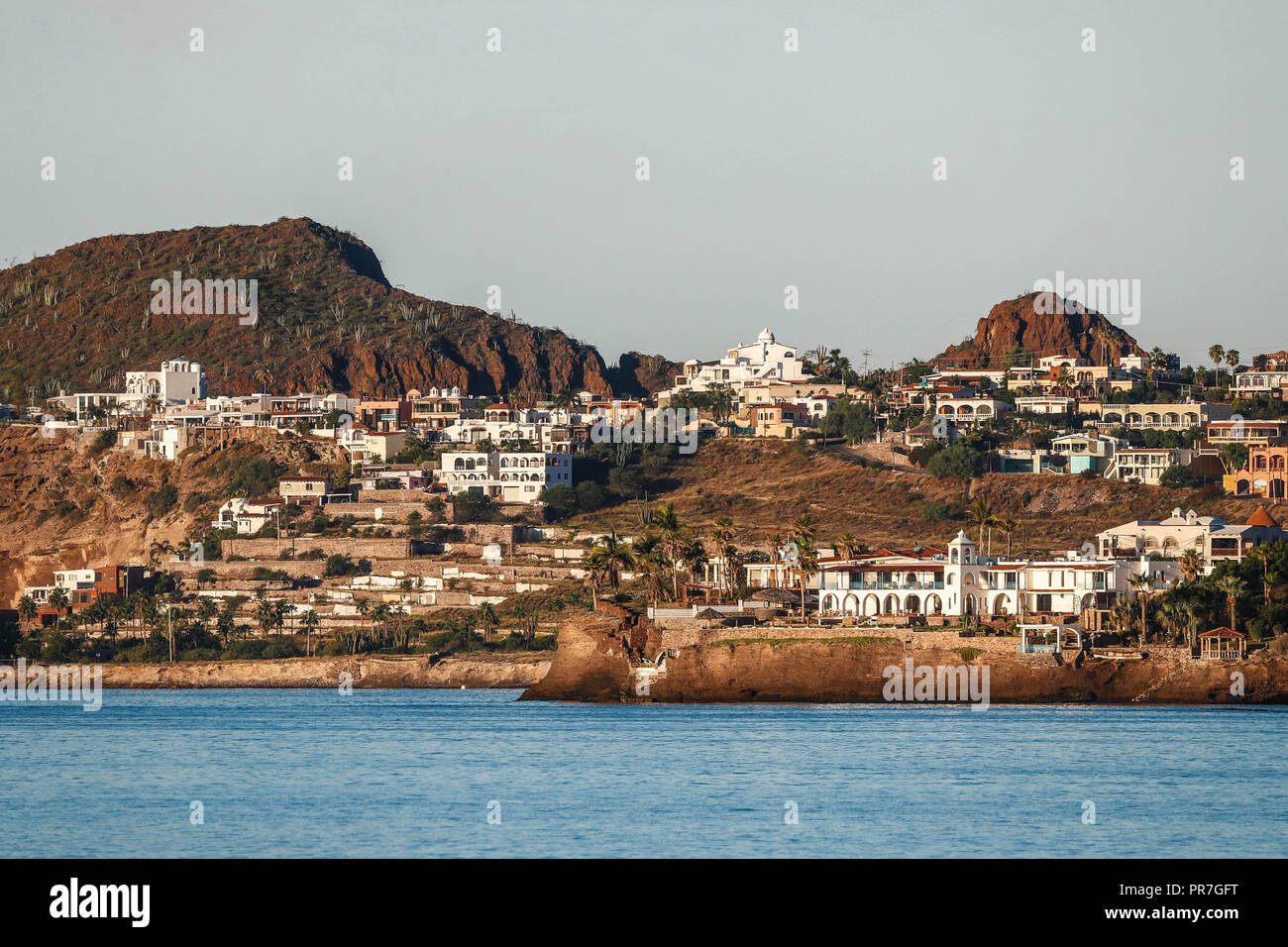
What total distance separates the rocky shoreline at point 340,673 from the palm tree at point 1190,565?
3174cm

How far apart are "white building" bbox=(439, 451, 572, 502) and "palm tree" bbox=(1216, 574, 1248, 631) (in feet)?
200

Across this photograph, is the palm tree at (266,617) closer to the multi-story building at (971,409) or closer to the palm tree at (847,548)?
the palm tree at (847,548)

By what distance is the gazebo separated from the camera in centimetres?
7381

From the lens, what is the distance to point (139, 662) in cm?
10656

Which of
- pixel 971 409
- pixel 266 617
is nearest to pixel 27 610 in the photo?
pixel 266 617

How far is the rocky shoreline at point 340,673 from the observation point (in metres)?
99.3

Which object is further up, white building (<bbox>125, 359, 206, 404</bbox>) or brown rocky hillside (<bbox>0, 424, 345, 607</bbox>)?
white building (<bbox>125, 359, 206, 404</bbox>)

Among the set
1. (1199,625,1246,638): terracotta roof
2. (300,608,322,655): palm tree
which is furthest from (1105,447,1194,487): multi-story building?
(300,608,322,655): palm tree

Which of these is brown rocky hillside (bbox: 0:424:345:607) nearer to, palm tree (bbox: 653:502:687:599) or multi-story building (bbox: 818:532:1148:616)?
palm tree (bbox: 653:502:687:599)

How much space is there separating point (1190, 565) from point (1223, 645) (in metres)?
10.3

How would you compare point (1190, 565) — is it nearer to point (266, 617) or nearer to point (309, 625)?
point (309, 625)

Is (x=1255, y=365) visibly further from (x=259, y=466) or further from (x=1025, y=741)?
(x=1025, y=741)

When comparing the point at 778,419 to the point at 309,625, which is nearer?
the point at 309,625

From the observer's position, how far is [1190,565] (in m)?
85.2
